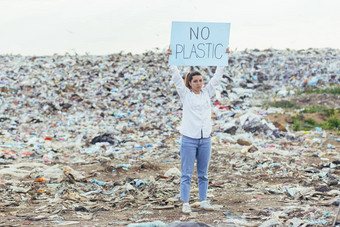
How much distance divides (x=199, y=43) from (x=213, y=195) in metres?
1.99

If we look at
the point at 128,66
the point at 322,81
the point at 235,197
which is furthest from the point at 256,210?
the point at 128,66

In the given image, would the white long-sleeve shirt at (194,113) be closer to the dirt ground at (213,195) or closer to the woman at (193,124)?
the woman at (193,124)

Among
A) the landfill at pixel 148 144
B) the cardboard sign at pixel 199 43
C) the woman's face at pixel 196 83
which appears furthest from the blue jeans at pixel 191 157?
the cardboard sign at pixel 199 43

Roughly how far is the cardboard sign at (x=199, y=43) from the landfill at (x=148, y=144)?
1.59 metres

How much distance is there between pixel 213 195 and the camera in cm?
487

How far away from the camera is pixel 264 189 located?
4.94 meters

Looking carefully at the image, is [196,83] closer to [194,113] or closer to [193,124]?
[194,113]

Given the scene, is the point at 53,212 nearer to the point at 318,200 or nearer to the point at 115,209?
the point at 115,209

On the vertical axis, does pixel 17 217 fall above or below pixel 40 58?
below

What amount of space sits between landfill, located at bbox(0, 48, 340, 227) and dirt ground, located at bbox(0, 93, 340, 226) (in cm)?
2

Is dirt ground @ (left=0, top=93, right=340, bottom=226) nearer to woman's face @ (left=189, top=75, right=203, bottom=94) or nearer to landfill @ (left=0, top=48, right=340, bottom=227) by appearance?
landfill @ (left=0, top=48, right=340, bottom=227)

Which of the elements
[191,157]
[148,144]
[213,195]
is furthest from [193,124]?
[148,144]

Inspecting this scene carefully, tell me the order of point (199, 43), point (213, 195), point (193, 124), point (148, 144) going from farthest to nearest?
point (148, 144) → point (213, 195) → point (199, 43) → point (193, 124)

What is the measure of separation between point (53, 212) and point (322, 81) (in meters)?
12.5
